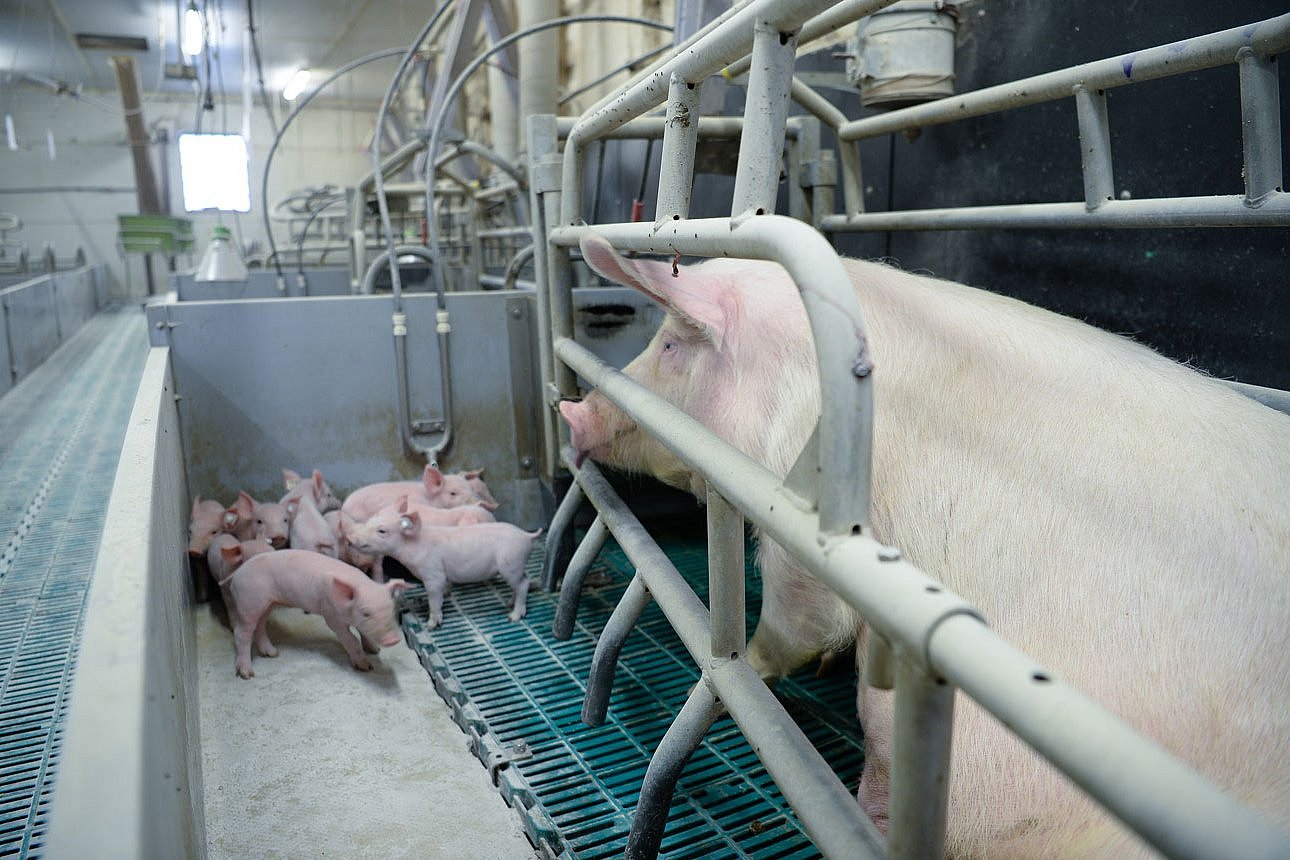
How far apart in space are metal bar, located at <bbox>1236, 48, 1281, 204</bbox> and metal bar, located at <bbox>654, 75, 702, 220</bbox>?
94cm

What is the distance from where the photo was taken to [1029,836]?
110 centimetres

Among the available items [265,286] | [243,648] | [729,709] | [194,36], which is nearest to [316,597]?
[243,648]

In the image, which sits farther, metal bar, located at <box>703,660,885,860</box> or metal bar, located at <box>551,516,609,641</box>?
metal bar, located at <box>551,516,609,641</box>

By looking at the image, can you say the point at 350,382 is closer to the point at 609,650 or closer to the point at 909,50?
the point at 609,650

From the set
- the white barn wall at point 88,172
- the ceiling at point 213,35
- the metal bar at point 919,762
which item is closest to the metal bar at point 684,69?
the metal bar at point 919,762

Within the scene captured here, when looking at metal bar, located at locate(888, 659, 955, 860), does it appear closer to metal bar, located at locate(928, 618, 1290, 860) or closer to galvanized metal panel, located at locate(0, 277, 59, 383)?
metal bar, located at locate(928, 618, 1290, 860)

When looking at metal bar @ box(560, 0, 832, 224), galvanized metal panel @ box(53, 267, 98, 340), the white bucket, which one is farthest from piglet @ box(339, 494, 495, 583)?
galvanized metal panel @ box(53, 267, 98, 340)

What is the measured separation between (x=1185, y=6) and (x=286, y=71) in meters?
16.8

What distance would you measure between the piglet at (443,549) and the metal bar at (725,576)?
1.38 metres

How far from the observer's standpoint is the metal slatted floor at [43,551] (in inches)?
74.2

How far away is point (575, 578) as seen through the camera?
2.44m

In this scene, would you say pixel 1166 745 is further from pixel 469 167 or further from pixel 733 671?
pixel 469 167

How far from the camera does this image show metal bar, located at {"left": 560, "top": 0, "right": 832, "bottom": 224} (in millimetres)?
1139

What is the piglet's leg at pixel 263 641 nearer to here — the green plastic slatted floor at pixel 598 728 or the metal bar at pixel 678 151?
the green plastic slatted floor at pixel 598 728
